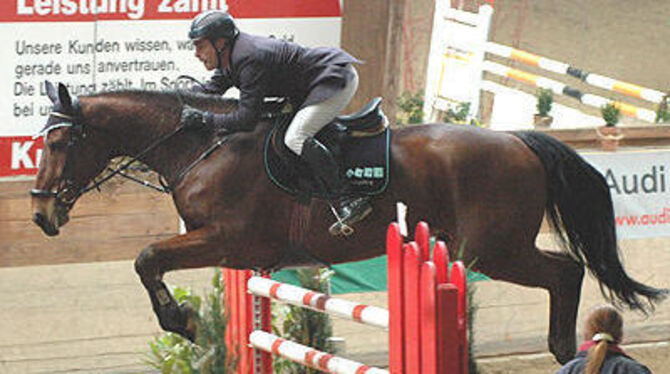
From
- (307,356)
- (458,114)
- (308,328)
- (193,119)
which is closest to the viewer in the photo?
(307,356)

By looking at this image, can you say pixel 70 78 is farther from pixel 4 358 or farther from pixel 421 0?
pixel 421 0

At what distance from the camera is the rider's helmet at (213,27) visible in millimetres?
5211

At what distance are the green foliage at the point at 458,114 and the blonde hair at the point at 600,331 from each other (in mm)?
4697

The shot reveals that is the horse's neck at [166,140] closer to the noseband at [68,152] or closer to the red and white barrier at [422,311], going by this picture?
the noseband at [68,152]

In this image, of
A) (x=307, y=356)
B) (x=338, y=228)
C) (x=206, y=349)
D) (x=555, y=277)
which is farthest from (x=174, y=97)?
(x=555, y=277)

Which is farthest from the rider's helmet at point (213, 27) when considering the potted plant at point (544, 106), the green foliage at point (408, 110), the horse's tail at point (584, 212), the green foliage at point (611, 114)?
the green foliage at point (611, 114)

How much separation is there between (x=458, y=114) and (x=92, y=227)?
264 centimetres

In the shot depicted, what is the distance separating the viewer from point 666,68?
9.48m

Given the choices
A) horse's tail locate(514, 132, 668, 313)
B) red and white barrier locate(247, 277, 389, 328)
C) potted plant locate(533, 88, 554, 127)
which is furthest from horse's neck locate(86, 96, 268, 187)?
potted plant locate(533, 88, 554, 127)

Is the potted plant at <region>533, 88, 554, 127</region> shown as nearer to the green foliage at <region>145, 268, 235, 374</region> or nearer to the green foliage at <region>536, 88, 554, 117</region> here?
the green foliage at <region>536, 88, 554, 117</region>

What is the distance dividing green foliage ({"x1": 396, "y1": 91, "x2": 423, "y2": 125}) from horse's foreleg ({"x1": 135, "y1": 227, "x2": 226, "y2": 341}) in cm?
306

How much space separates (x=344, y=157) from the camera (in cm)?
548

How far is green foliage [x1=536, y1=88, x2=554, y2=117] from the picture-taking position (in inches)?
342

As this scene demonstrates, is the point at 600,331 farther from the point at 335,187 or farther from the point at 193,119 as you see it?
the point at 193,119
